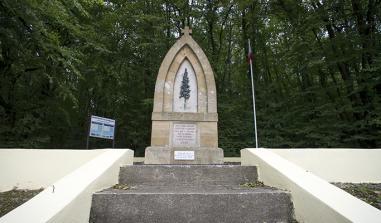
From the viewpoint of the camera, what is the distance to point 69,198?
274 centimetres

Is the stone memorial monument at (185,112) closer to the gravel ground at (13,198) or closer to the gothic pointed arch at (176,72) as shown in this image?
the gothic pointed arch at (176,72)

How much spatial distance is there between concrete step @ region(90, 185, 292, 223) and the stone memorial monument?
3.66 m

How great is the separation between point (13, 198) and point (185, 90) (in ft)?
14.2

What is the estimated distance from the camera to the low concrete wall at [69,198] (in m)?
2.39

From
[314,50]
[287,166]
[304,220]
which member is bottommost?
[304,220]

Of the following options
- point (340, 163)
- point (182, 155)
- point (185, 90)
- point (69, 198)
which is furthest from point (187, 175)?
point (185, 90)

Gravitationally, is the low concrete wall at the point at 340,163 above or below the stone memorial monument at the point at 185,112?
below

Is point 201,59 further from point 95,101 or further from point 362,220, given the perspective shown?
point 95,101

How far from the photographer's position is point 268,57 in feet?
57.4

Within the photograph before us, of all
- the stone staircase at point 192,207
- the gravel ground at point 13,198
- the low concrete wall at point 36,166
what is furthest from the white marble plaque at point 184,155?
the stone staircase at point 192,207

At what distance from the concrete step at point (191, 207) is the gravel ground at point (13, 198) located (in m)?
1.43

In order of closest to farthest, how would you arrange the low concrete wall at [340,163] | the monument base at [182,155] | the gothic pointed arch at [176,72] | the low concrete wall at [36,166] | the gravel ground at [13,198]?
the gravel ground at [13,198], the low concrete wall at [36,166], the low concrete wall at [340,163], the monument base at [182,155], the gothic pointed arch at [176,72]

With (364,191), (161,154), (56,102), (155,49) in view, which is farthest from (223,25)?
(364,191)

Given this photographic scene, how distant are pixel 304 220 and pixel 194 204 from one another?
1.11 m
